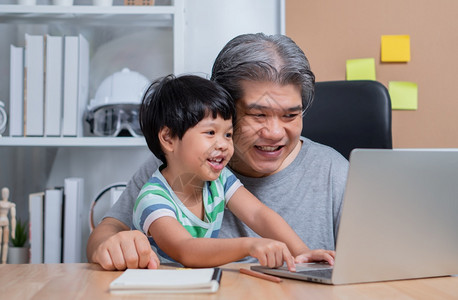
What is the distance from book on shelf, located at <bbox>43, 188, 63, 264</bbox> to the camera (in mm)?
1878

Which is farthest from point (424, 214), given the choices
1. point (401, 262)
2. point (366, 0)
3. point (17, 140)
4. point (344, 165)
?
point (366, 0)

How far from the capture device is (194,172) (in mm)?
1097

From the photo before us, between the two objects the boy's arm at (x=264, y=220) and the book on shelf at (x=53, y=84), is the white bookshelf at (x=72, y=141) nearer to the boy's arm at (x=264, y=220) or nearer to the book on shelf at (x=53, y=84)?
the book on shelf at (x=53, y=84)

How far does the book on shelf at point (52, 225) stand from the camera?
1.88 m

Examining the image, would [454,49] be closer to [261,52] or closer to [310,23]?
[310,23]

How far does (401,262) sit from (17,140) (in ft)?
4.87

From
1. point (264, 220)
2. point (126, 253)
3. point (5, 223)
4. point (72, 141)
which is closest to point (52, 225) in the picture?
point (5, 223)

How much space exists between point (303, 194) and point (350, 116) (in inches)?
12.6

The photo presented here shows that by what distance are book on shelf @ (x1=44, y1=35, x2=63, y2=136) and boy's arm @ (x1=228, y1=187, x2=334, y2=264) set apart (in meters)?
0.95

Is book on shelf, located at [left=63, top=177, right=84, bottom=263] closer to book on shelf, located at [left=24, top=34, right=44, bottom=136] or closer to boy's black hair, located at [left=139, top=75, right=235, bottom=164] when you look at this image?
book on shelf, located at [left=24, top=34, right=44, bottom=136]

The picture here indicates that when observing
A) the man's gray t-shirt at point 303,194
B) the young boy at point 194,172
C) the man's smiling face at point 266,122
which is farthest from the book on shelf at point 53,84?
the man's smiling face at point 266,122

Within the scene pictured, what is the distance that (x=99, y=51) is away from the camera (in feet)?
7.25

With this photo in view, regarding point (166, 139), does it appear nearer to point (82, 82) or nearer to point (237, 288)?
point (237, 288)

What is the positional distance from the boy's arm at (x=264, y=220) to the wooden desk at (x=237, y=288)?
0.24 meters
